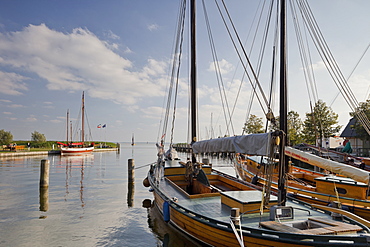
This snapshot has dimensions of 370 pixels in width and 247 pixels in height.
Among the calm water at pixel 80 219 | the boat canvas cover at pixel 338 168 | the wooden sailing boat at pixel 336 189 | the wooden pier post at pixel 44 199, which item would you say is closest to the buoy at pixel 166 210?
the calm water at pixel 80 219

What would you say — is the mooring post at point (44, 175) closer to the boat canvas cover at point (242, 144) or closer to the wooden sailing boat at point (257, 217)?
the wooden sailing boat at point (257, 217)

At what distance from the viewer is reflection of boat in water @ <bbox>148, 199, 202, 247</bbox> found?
9.62 metres

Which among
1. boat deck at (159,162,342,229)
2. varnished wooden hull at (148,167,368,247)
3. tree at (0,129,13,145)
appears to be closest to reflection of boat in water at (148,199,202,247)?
varnished wooden hull at (148,167,368,247)

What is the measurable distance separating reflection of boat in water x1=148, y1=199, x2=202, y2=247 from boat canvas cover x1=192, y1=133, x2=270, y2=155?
341 cm

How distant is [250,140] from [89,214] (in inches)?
375

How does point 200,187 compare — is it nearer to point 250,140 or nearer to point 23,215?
point 250,140

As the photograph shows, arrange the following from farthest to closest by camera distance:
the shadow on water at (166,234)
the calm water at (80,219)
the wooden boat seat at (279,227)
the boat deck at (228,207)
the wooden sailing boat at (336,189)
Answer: the calm water at (80,219)
the shadow on water at (166,234)
the wooden sailing boat at (336,189)
the boat deck at (228,207)
the wooden boat seat at (279,227)

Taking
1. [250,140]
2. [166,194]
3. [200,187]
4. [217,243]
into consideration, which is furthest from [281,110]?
[217,243]

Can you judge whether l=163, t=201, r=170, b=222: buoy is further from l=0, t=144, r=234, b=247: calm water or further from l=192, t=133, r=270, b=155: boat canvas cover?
l=192, t=133, r=270, b=155: boat canvas cover

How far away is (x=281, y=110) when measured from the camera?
12.4 metres

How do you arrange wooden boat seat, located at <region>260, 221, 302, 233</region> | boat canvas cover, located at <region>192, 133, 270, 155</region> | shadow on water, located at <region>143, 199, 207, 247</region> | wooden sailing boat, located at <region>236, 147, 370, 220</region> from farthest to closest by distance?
shadow on water, located at <region>143, 199, 207, 247</region> < wooden sailing boat, located at <region>236, 147, 370, 220</region> < boat canvas cover, located at <region>192, 133, 270, 155</region> < wooden boat seat, located at <region>260, 221, 302, 233</region>

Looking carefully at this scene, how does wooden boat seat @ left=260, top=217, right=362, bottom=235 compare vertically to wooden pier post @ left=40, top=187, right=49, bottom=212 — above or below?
above

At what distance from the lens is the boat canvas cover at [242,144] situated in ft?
27.7

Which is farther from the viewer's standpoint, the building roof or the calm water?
the building roof
